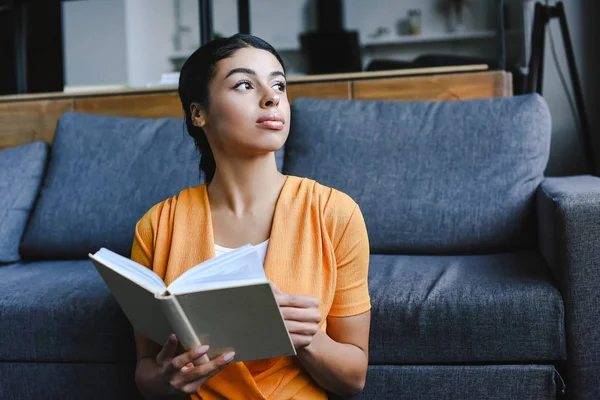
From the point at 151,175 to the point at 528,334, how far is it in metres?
1.21

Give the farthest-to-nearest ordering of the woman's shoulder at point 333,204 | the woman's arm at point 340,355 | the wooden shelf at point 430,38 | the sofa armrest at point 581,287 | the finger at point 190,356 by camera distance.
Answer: the wooden shelf at point 430,38 < the sofa armrest at point 581,287 < the woman's shoulder at point 333,204 < the woman's arm at point 340,355 < the finger at point 190,356

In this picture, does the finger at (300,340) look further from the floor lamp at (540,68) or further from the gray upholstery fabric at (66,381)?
the floor lamp at (540,68)

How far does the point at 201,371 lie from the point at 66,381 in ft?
2.13

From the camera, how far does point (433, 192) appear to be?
5.94ft

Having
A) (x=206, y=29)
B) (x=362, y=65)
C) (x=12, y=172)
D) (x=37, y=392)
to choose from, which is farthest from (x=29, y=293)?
(x=362, y=65)

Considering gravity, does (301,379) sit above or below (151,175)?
below

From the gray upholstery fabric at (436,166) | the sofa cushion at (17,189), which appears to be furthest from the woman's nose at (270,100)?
the sofa cushion at (17,189)

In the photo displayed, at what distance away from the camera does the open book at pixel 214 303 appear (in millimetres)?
853

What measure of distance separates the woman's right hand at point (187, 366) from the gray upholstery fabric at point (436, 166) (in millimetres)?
908

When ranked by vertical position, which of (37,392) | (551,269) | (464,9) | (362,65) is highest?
(464,9)

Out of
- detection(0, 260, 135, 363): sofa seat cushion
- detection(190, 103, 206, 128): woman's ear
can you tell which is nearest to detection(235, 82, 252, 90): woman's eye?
detection(190, 103, 206, 128): woman's ear

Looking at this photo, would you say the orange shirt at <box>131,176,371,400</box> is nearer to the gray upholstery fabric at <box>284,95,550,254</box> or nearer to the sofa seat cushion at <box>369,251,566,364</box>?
the sofa seat cushion at <box>369,251,566,364</box>

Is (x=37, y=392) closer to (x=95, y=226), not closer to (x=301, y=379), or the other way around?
(x=95, y=226)

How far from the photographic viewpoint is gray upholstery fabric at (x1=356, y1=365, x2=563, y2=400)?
1.30m
